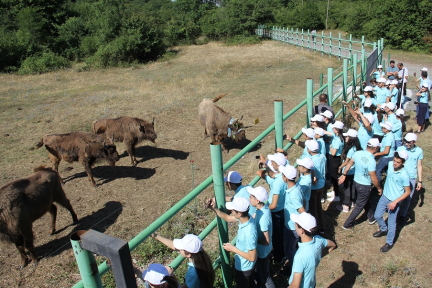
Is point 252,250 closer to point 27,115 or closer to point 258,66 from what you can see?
point 27,115

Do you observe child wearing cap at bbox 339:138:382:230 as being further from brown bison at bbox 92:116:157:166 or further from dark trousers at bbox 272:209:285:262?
brown bison at bbox 92:116:157:166

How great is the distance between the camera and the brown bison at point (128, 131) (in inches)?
411

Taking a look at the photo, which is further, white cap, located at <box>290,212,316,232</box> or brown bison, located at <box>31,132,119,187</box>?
brown bison, located at <box>31,132,119,187</box>

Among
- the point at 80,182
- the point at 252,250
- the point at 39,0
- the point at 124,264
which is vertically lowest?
the point at 80,182

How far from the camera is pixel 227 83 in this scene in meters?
20.1

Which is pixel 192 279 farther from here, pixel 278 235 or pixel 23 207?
pixel 23 207

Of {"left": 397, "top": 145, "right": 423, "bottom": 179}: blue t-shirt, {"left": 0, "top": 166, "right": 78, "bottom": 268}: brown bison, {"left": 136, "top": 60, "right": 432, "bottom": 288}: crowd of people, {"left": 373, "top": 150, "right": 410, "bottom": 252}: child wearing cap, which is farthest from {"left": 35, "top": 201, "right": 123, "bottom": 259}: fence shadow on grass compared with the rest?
{"left": 397, "top": 145, "right": 423, "bottom": 179}: blue t-shirt

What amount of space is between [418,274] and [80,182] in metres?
8.00

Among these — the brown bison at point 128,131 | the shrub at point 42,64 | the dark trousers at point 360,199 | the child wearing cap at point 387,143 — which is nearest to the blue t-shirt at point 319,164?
the dark trousers at point 360,199

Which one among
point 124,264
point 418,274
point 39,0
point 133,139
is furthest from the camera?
point 39,0

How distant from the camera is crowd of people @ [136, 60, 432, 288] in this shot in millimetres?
3314

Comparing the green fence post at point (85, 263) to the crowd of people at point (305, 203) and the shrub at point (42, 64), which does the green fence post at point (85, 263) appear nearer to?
the crowd of people at point (305, 203)

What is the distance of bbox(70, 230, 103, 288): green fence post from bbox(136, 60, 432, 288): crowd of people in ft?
2.35

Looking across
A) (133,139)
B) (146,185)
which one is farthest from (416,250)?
(133,139)
